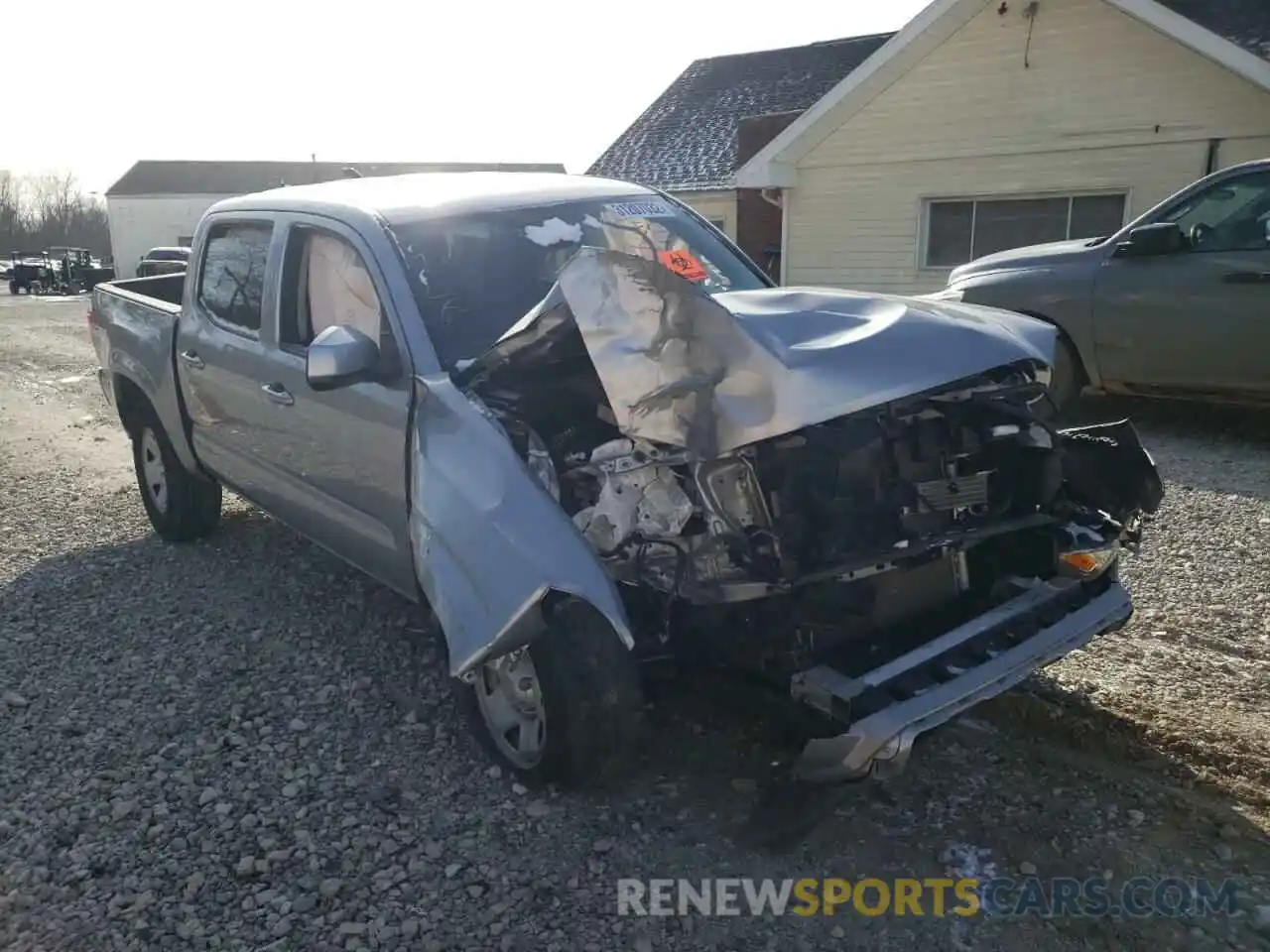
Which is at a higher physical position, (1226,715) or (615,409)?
(615,409)

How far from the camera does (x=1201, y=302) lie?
7094 mm

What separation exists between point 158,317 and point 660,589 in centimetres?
388

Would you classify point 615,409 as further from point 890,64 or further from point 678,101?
point 678,101

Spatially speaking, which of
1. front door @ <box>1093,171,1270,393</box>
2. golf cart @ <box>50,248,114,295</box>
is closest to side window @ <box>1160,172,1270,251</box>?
front door @ <box>1093,171,1270,393</box>

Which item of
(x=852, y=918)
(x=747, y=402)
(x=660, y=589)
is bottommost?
(x=852, y=918)

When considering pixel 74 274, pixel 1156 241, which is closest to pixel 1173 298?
pixel 1156 241

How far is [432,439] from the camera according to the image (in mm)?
3369

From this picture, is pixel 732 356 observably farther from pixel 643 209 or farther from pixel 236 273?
pixel 236 273

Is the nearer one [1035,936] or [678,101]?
[1035,936]

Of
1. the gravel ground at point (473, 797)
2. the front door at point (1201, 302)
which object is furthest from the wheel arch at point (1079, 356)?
the gravel ground at point (473, 797)

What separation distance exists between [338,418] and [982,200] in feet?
37.0

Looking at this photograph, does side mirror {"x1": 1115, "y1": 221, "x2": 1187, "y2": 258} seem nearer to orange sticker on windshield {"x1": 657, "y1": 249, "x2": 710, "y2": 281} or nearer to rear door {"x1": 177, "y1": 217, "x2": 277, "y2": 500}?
orange sticker on windshield {"x1": 657, "y1": 249, "x2": 710, "y2": 281}

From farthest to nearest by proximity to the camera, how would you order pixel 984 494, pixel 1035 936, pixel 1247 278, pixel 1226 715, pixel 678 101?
pixel 678 101 → pixel 1247 278 → pixel 1226 715 → pixel 984 494 → pixel 1035 936

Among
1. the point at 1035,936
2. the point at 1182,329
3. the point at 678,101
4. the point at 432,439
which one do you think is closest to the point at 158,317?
the point at 432,439
